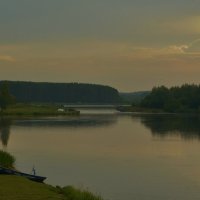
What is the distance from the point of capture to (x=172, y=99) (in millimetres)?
155375

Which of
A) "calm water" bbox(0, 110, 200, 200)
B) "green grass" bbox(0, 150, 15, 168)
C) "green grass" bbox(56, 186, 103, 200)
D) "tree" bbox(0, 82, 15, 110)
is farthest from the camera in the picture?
"tree" bbox(0, 82, 15, 110)

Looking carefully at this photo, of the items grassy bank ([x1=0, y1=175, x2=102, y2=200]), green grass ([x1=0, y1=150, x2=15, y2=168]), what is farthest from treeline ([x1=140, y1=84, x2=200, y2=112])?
grassy bank ([x1=0, y1=175, x2=102, y2=200])

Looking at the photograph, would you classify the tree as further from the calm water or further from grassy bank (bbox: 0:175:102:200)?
grassy bank (bbox: 0:175:102:200)

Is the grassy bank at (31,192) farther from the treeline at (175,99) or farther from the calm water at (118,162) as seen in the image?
the treeline at (175,99)

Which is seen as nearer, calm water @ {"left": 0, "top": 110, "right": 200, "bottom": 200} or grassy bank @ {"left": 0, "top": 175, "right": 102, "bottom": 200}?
grassy bank @ {"left": 0, "top": 175, "right": 102, "bottom": 200}

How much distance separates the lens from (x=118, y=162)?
131 feet

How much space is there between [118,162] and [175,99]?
11803 cm

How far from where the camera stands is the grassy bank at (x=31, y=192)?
805 inches

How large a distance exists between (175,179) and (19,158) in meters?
16.0

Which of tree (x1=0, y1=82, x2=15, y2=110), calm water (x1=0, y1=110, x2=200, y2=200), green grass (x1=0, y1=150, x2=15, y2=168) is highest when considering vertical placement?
tree (x1=0, y1=82, x2=15, y2=110)

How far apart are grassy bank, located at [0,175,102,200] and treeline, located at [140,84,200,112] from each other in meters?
128

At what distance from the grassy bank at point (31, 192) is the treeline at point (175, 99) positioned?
128 meters

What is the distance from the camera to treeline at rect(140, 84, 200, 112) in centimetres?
15188

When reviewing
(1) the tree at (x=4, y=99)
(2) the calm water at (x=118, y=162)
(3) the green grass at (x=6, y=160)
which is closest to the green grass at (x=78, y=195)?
(2) the calm water at (x=118, y=162)
